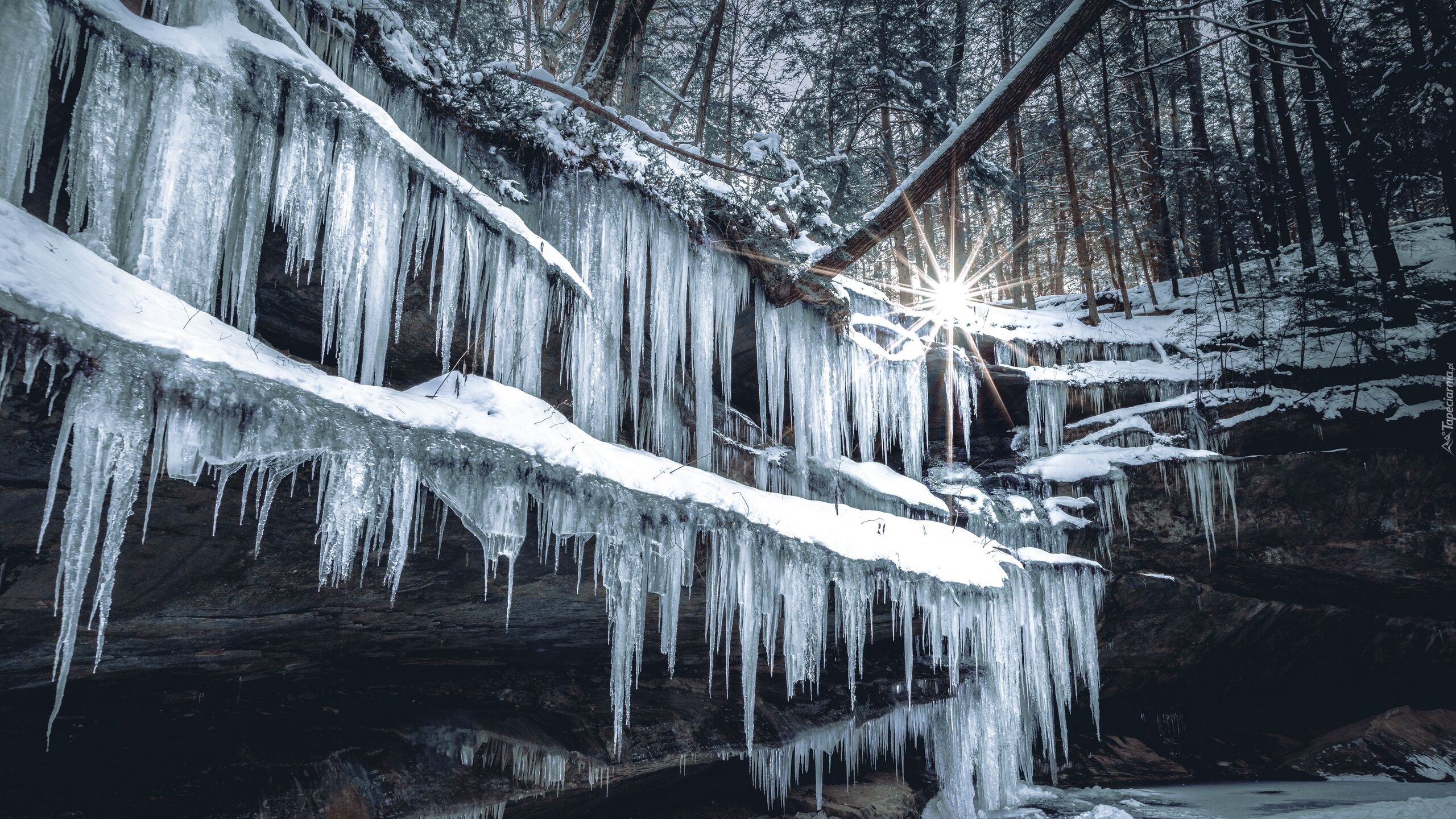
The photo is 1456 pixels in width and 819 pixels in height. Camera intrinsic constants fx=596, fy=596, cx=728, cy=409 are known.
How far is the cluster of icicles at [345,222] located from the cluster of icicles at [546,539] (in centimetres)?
71

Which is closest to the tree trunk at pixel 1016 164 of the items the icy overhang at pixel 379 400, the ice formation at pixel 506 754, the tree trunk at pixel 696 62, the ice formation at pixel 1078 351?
the ice formation at pixel 1078 351

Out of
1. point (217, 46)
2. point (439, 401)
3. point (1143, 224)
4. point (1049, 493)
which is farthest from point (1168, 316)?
point (217, 46)

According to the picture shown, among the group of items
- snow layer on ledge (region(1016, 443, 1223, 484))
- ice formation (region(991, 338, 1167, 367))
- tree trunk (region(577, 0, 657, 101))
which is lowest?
snow layer on ledge (region(1016, 443, 1223, 484))

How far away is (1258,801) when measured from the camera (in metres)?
7.85

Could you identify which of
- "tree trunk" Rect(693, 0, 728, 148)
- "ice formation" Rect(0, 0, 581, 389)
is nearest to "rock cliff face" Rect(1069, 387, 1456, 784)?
"tree trunk" Rect(693, 0, 728, 148)

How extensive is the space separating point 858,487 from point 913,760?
15.6 ft

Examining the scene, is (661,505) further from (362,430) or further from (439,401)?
(362,430)

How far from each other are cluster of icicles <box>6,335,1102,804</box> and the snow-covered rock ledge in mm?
11

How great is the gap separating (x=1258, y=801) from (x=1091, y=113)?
1253 cm

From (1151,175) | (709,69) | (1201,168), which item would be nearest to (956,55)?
(1151,175)

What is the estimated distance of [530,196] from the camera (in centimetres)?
492

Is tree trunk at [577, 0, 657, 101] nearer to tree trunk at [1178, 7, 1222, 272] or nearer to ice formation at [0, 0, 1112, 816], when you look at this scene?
ice formation at [0, 0, 1112, 816]

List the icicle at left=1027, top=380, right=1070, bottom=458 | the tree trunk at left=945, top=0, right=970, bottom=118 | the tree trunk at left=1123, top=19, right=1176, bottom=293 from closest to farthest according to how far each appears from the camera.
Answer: the icicle at left=1027, top=380, right=1070, bottom=458, the tree trunk at left=945, top=0, right=970, bottom=118, the tree trunk at left=1123, top=19, right=1176, bottom=293

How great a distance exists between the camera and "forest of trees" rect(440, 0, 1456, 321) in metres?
7.66
